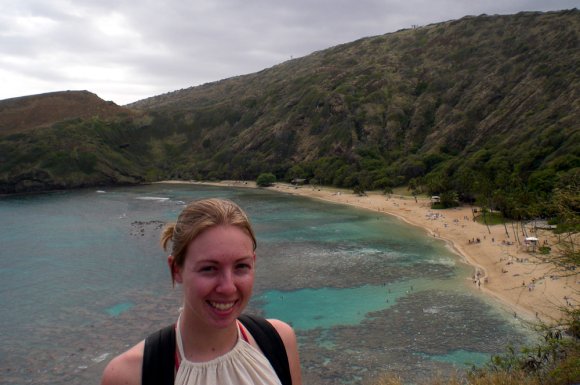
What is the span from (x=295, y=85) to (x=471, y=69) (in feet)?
190

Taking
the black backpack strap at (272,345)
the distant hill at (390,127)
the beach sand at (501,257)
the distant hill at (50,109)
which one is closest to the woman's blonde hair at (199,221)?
the black backpack strap at (272,345)

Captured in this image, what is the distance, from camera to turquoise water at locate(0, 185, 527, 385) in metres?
24.5

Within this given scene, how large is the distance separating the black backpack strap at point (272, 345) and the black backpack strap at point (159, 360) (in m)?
0.55

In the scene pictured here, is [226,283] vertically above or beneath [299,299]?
above

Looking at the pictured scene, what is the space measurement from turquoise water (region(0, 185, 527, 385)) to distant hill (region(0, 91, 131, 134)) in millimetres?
89493

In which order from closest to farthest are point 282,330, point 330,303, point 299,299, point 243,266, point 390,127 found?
point 243,266, point 282,330, point 330,303, point 299,299, point 390,127

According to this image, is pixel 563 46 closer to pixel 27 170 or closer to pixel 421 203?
pixel 421 203

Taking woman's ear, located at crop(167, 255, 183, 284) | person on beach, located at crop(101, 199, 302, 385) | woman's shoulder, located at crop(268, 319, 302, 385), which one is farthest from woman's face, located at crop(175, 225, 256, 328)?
woman's shoulder, located at crop(268, 319, 302, 385)

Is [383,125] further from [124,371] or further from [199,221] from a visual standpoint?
[124,371]

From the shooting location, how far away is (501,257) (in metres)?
41.5

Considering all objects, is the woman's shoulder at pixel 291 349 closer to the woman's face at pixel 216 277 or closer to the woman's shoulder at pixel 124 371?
the woman's face at pixel 216 277

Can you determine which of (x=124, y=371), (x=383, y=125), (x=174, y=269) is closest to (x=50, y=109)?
(x=383, y=125)

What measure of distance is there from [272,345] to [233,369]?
34 cm

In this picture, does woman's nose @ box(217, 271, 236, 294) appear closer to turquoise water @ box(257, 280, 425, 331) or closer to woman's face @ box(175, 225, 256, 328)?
woman's face @ box(175, 225, 256, 328)
